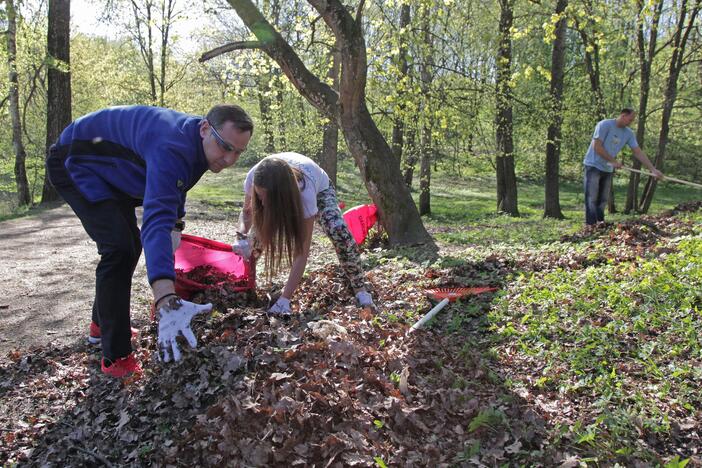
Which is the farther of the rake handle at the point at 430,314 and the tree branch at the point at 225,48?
the tree branch at the point at 225,48

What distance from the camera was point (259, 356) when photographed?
2918mm

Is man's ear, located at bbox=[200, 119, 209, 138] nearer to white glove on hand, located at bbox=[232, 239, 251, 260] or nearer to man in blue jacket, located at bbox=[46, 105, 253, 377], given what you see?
man in blue jacket, located at bbox=[46, 105, 253, 377]

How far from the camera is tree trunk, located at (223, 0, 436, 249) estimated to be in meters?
6.46

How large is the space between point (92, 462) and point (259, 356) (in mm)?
889

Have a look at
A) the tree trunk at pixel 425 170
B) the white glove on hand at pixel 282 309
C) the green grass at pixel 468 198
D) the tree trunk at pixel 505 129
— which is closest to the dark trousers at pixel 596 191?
the green grass at pixel 468 198

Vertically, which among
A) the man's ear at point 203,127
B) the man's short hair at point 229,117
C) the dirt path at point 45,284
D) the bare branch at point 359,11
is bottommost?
the dirt path at point 45,284

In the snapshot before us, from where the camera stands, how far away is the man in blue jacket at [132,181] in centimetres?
261

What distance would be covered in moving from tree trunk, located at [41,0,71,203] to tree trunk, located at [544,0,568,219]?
34.0 ft

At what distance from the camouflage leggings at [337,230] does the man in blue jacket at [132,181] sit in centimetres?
136

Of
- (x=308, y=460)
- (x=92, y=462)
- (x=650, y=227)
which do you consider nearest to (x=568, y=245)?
(x=650, y=227)

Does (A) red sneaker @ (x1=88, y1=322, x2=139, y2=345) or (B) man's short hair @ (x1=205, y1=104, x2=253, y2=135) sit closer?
(B) man's short hair @ (x1=205, y1=104, x2=253, y2=135)

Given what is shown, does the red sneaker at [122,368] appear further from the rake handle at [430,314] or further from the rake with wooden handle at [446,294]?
the rake with wooden handle at [446,294]

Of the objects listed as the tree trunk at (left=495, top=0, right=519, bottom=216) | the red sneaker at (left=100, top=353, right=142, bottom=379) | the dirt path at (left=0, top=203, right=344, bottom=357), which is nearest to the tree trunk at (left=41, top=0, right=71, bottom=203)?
the dirt path at (left=0, top=203, right=344, bottom=357)

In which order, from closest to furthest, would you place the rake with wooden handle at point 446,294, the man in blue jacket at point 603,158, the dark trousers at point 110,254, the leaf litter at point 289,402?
1. the leaf litter at point 289,402
2. the dark trousers at point 110,254
3. the rake with wooden handle at point 446,294
4. the man in blue jacket at point 603,158
